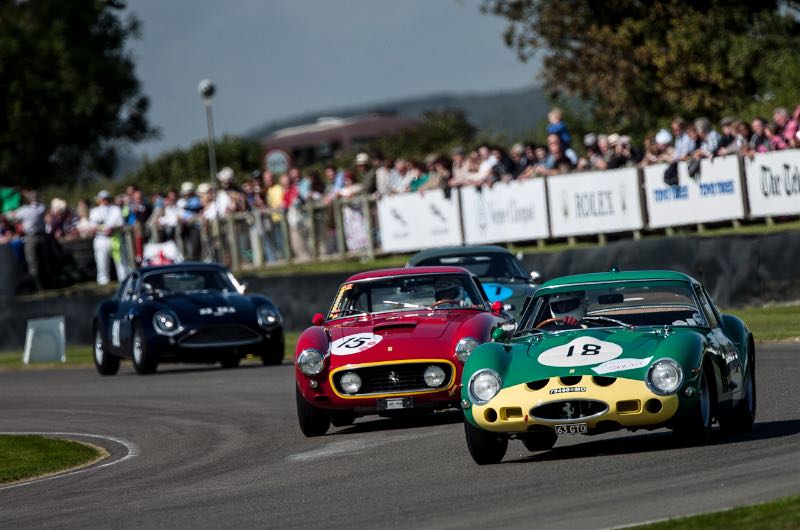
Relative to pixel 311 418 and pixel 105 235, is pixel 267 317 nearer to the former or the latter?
pixel 311 418

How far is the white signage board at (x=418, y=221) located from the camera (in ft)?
89.9

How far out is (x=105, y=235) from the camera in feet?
108

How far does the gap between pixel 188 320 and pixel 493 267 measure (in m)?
4.50

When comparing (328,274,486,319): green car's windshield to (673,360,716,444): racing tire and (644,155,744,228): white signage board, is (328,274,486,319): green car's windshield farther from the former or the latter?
(644,155,744,228): white signage board

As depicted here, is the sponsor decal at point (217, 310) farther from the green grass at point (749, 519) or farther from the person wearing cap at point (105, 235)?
the green grass at point (749, 519)

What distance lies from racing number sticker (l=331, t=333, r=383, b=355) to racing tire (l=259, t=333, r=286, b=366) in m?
8.78

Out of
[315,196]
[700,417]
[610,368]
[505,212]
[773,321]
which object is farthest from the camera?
[315,196]

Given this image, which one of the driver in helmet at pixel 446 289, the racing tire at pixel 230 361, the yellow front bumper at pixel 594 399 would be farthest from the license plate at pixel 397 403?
the racing tire at pixel 230 361

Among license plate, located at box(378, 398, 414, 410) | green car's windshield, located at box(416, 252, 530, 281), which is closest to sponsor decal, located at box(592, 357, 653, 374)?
license plate, located at box(378, 398, 414, 410)

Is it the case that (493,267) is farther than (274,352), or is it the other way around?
(274,352)

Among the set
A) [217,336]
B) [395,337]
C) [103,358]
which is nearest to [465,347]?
[395,337]

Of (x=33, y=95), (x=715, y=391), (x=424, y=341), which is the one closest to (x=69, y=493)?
(x=424, y=341)

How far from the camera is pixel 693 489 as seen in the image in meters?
8.37

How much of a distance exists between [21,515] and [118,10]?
5709 cm
